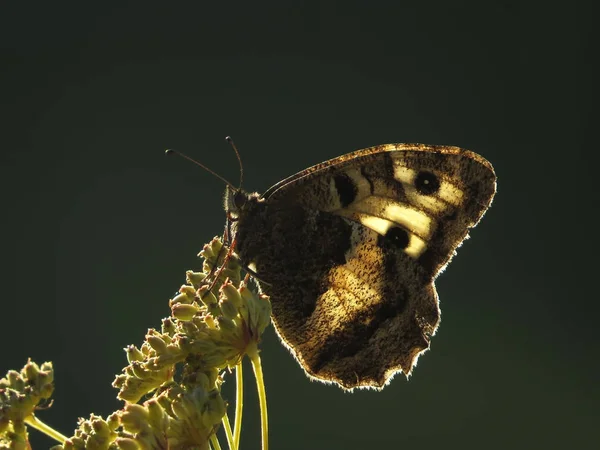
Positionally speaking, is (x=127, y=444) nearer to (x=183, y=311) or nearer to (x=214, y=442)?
(x=214, y=442)

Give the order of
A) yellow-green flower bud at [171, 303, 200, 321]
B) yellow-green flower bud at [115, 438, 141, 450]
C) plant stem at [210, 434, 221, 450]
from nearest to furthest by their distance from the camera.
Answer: yellow-green flower bud at [115, 438, 141, 450], plant stem at [210, 434, 221, 450], yellow-green flower bud at [171, 303, 200, 321]

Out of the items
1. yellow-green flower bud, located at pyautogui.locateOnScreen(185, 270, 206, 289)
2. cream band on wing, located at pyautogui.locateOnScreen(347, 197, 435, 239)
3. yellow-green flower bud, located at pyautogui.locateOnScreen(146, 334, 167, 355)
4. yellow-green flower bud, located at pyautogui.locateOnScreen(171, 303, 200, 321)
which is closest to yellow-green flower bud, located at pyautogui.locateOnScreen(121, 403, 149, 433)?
yellow-green flower bud, located at pyautogui.locateOnScreen(146, 334, 167, 355)

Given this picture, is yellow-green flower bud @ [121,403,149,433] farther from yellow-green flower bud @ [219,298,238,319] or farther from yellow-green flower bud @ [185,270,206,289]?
yellow-green flower bud @ [185,270,206,289]

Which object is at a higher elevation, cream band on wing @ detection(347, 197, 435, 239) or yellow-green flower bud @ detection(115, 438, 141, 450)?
cream band on wing @ detection(347, 197, 435, 239)

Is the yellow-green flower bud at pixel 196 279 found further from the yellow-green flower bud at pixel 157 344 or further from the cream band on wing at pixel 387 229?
the cream band on wing at pixel 387 229

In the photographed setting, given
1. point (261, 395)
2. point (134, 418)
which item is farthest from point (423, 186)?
point (134, 418)

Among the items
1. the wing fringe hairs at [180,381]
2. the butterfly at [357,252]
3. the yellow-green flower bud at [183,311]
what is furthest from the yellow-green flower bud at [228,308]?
the butterfly at [357,252]

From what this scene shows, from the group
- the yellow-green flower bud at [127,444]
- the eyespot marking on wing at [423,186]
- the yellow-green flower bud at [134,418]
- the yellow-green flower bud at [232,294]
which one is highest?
the eyespot marking on wing at [423,186]
